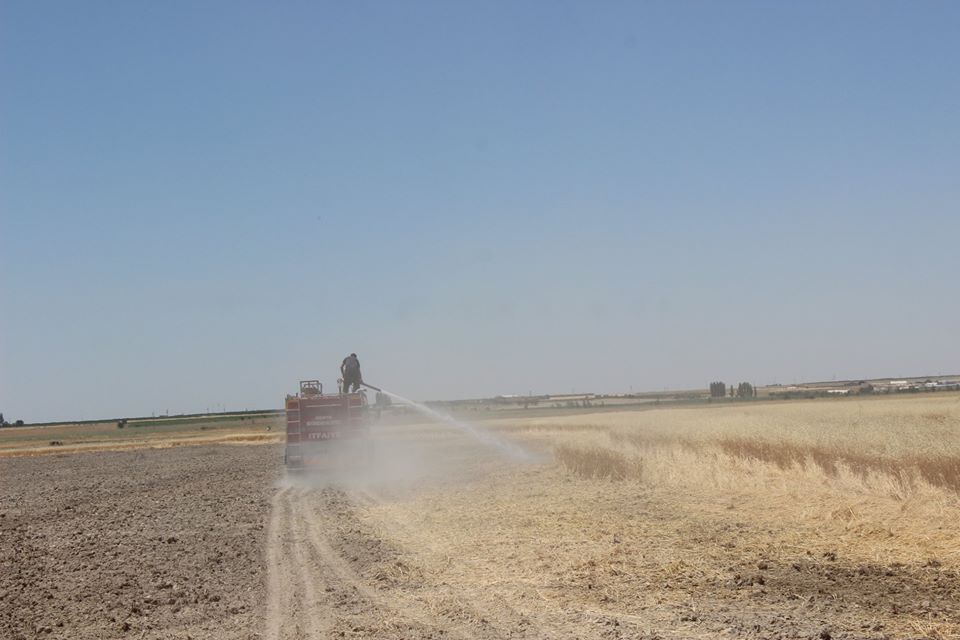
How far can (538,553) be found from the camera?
1225cm

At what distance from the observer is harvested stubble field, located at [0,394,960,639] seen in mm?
8930

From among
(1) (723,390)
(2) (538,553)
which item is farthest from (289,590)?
(1) (723,390)

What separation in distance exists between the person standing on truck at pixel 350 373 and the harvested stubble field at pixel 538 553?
733 cm

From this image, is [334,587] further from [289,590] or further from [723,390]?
[723,390]

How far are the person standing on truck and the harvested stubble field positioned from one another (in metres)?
7.33

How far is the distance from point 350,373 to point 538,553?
20.5 metres

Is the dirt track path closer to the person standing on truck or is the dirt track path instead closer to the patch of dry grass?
the patch of dry grass

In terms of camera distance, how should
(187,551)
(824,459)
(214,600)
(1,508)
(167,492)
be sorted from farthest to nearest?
(167,492)
(1,508)
(824,459)
(187,551)
(214,600)

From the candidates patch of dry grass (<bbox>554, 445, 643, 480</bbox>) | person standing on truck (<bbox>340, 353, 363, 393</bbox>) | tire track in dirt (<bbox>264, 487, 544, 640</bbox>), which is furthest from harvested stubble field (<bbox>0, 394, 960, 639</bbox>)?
person standing on truck (<bbox>340, 353, 363, 393</bbox>)

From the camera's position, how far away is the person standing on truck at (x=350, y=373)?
31938 mm

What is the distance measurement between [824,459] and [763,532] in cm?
858

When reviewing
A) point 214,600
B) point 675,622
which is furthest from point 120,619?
point 675,622

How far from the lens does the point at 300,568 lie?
1253 cm

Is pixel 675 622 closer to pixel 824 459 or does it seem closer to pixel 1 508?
pixel 824 459
